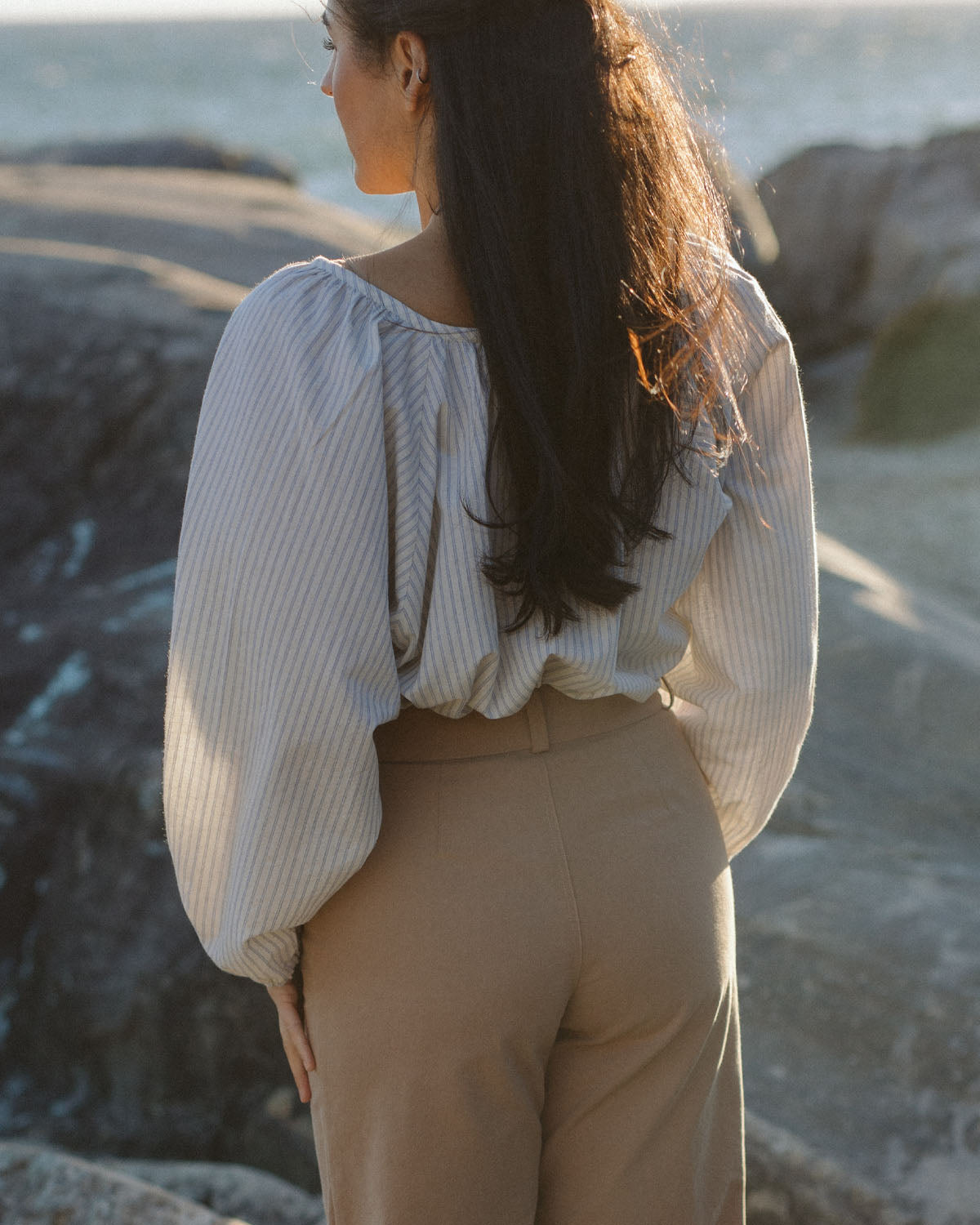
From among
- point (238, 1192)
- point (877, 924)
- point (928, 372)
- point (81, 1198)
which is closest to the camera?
point (81, 1198)

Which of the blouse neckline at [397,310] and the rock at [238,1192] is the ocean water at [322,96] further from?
the rock at [238,1192]

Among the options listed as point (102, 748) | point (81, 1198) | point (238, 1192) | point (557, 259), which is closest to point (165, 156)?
point (102, 748)

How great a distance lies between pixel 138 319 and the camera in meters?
3.45

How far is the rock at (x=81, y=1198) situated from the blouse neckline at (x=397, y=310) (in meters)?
1.26

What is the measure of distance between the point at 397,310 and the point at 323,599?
26 centimetres

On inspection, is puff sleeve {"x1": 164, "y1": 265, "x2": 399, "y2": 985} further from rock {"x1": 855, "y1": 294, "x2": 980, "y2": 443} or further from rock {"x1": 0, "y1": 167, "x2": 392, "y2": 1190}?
rock {"x1": 855, "y1": 294, "x2": 980, "y2": 443}

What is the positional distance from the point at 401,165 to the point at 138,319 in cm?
238

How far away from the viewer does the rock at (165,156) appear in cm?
1002

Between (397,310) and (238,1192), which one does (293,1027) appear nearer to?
(397,310)

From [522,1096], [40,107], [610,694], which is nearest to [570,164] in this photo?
[610,694]

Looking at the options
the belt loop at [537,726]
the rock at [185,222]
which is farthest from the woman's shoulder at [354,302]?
the rock at [185,222]

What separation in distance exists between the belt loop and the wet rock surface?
1044 millimetres

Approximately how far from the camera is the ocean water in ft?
87.9

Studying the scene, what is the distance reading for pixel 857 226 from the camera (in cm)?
956
